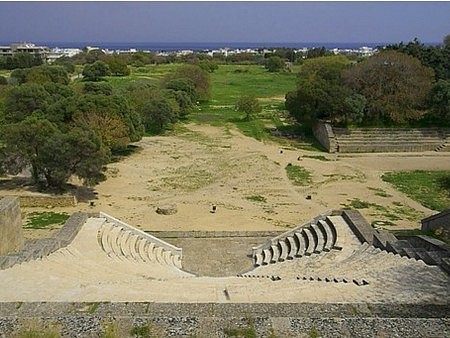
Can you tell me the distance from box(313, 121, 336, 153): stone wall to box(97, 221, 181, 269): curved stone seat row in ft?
70.3

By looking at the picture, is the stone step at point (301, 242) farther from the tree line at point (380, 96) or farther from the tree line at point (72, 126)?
the tree line at point (380, 96)

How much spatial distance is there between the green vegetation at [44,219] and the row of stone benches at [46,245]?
2886mm

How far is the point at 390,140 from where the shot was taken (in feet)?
118

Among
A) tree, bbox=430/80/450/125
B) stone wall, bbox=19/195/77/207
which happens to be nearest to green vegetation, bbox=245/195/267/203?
stone wall, bbox=19/195/77/207

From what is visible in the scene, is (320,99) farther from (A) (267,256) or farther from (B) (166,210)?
(A) (267,256)

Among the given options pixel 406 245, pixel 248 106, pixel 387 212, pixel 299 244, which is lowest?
pixel 387 212

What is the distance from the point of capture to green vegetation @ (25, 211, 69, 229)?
19288 mm

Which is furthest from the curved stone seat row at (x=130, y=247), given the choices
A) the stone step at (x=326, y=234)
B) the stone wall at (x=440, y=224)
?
the stone wall at (x=440, y=224)

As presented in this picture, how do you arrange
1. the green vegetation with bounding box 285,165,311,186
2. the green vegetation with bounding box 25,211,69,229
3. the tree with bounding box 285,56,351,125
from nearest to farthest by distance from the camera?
the green vegetation with bounding box 25,211,69,229, the green vegetation with bounding box 285,165,311,186, the tree with bounding box 285,56,351,125

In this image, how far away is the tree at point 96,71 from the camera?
78.6 metres

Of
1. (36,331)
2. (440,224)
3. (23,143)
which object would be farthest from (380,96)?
(36,331)

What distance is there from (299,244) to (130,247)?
573cm

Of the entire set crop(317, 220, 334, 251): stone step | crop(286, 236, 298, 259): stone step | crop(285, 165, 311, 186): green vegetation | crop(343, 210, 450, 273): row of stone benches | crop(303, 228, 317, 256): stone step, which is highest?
crop(343, 210, 450, 273): row of stone benches

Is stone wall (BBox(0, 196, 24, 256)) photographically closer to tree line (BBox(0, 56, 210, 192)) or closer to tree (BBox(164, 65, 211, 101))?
tree line (BBox(0, 56, 210, 192))
